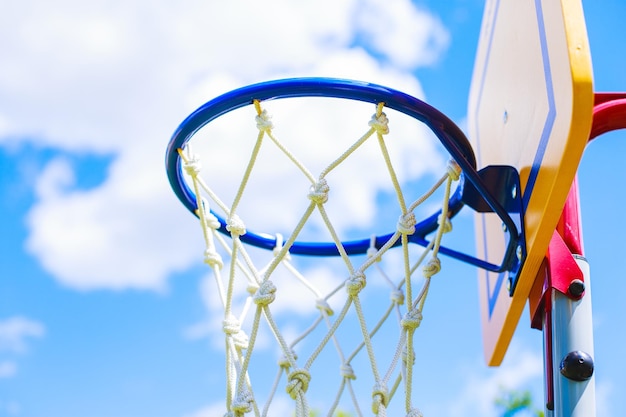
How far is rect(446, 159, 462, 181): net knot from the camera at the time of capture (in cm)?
190

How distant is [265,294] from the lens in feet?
5.77

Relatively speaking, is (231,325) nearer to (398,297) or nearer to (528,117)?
(398,297)

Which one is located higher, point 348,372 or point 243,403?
point 348,372

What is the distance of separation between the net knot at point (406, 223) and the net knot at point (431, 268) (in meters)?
0.15

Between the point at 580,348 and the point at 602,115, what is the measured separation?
1.64ft

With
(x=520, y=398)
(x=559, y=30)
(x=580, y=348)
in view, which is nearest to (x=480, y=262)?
(x=580, y=348)

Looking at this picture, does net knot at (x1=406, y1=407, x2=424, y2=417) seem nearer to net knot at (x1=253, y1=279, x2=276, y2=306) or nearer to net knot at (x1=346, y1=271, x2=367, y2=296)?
net knot at (x1=346, y1=271, x2=367, y2=296)

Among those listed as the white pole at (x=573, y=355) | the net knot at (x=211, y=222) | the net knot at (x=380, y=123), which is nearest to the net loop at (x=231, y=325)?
the net knot at (x=211, y=222)

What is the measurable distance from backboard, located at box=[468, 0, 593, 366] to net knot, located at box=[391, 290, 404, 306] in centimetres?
25

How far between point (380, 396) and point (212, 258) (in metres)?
0.59

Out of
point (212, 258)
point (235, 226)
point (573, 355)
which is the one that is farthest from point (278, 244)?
point (573, 355)

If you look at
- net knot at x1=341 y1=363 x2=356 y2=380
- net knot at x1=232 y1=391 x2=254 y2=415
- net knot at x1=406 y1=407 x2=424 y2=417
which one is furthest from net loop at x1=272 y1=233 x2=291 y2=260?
net knot at x1=406 y1=407 x2=424 y2=417

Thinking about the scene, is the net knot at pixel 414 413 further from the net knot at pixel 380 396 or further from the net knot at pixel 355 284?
the net knot at pixel 355 284

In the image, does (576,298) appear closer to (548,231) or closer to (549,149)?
(548,231)
